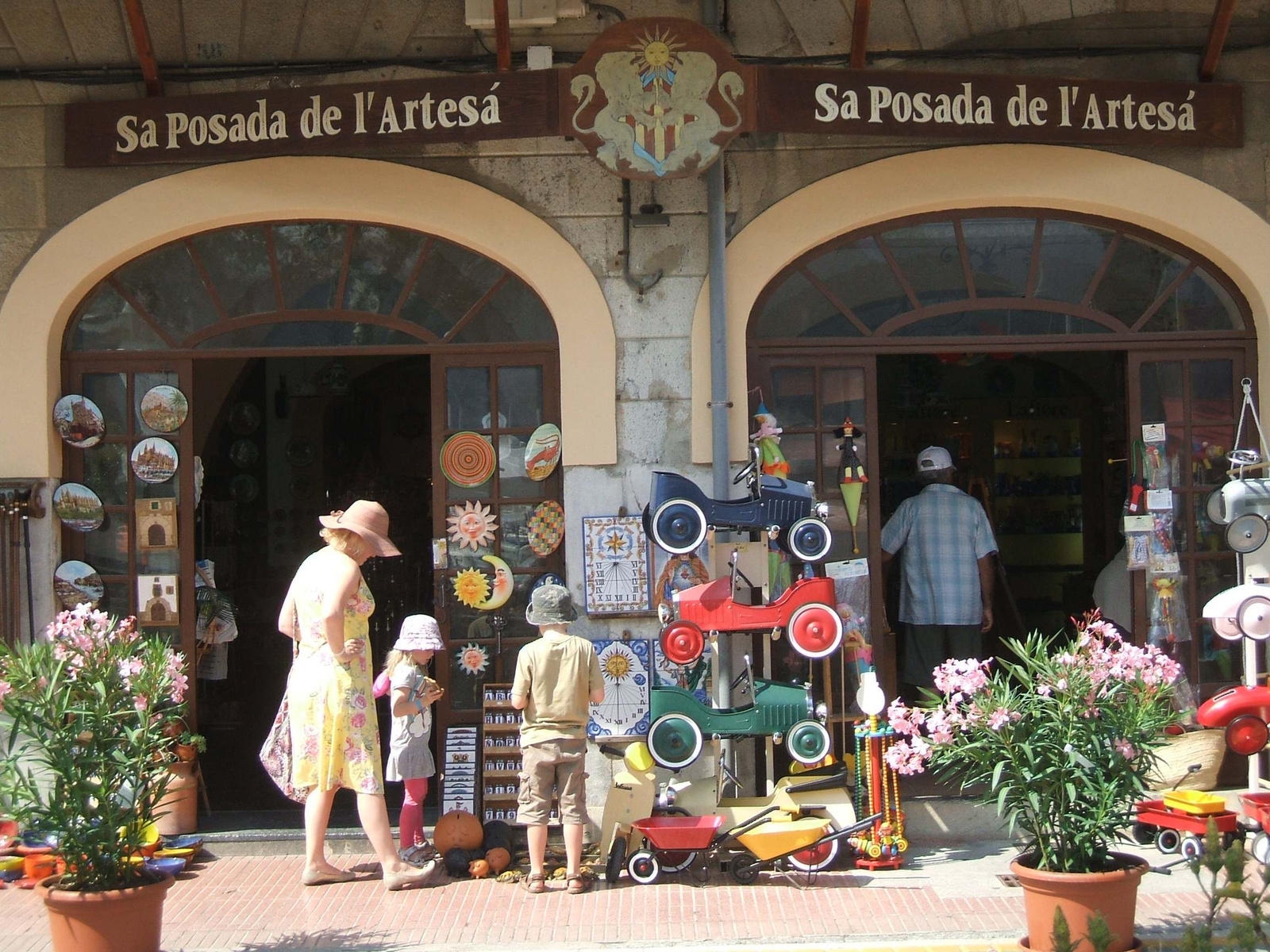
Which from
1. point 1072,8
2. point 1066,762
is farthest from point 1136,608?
point 1072,8

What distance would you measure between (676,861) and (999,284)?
375 cm

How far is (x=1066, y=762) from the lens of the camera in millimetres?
5289

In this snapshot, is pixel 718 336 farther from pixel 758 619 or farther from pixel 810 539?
pixel 758 619

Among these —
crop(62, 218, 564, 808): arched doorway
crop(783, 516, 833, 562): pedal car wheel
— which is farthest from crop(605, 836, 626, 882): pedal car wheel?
crop(783, 516, 833, 562): pedal car wheel

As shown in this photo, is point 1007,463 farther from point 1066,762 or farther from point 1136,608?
point 1066,762

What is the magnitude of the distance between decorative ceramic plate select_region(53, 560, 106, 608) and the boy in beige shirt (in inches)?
107

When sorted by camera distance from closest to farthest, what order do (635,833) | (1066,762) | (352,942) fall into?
1. (1066,762)
2. (352,942)
3. (635,833)

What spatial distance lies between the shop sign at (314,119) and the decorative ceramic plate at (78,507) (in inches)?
71.2

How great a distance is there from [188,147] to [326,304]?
1.11 metres

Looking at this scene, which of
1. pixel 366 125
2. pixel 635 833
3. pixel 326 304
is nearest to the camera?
pixel 635 833

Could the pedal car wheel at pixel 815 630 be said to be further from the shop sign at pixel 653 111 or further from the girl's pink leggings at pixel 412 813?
the shop sign at pixel 653 111

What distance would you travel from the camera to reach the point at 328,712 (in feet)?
21.5

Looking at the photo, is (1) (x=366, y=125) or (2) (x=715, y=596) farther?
(1) (x=366, y=125)

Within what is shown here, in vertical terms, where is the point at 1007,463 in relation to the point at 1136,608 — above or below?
above
